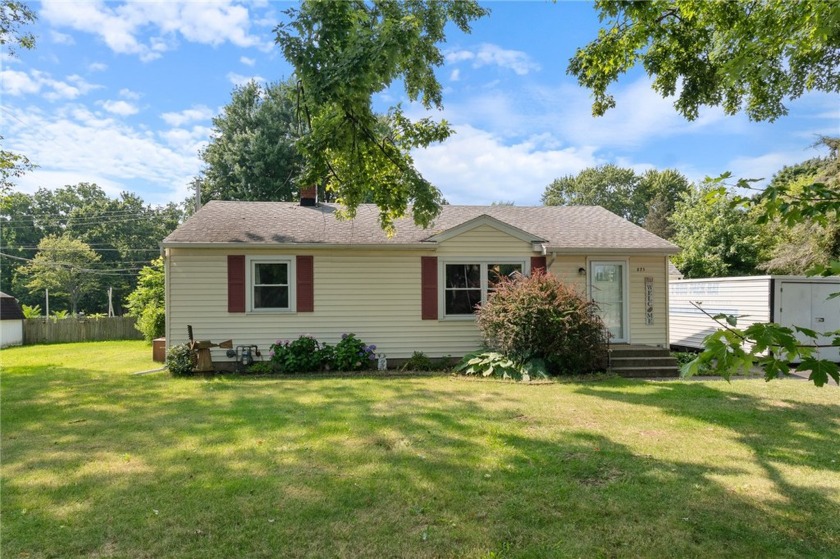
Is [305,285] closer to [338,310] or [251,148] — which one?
[338,310]

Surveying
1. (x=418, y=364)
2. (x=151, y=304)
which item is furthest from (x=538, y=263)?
(x=151, y=304)

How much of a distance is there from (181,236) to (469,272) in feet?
22.8

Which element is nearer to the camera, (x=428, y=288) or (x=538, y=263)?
(x=428, y=288)

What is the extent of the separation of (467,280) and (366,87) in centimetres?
574

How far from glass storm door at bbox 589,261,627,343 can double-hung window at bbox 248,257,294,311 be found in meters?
7.63

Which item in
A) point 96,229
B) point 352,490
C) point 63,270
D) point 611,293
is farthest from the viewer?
point 96,229

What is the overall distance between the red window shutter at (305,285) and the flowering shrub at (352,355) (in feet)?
3.84

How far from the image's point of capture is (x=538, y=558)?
9.29ft

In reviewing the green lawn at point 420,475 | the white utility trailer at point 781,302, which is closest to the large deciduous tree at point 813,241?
the white utility trailer at point 781,302

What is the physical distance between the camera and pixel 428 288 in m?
10.8

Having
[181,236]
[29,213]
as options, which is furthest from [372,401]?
[29,213]

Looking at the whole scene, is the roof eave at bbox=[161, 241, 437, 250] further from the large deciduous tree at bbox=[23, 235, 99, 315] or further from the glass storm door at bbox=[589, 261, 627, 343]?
the large deciduous tree at bbox=[23, 235, 99, 315]

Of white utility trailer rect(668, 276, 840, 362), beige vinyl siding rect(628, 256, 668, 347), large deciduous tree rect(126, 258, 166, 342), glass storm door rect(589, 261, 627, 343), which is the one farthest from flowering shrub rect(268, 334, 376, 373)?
white utility trailer rect(668, 276, 840, 362)

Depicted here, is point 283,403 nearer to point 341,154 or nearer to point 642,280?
point 341,154
